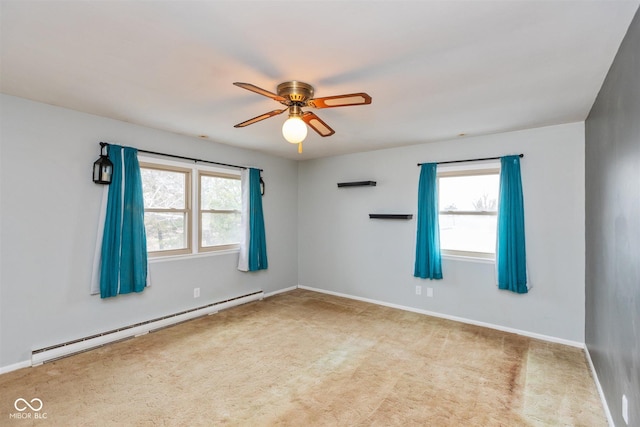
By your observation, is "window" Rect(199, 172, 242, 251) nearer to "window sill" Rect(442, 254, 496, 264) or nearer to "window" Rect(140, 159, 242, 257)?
"window" Rect(140, 159, 242, 257)

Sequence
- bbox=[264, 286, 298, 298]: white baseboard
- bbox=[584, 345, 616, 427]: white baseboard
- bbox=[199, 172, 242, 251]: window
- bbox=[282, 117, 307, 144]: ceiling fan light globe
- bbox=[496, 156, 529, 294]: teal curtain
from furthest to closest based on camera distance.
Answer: bbox=[264, 286, 298, 298]: white baseboard → bbox=[199, 172, 242, 251]: window → bbox=[496, 156, 529, 294]: teal curtain → bbox=[282, 117, 307, 144]: ceiling fan light globe → bbox=[584, 345, 616, 427]: white baseboard

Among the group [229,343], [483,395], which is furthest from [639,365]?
[229,343]

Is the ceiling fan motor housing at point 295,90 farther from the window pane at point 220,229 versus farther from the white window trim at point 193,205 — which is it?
the window pane at point 220,229

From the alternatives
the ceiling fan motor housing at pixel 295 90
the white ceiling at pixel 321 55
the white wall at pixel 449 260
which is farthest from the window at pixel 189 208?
the ceiling fan motor housing at pixel 295 90

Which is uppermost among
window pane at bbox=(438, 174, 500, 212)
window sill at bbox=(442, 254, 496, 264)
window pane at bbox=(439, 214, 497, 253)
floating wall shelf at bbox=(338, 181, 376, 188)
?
floating wall shelf at bbox=(338, 181, 376, 188)

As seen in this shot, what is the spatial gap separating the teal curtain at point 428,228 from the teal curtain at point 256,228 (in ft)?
8.07

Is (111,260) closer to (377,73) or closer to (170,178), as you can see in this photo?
(170,178)

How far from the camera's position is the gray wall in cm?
166

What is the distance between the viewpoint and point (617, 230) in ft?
6.68

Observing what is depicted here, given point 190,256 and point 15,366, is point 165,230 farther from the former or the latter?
point 15,366

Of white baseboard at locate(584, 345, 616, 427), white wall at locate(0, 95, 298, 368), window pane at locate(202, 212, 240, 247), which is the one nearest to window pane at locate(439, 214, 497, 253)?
white baseboard at locate(584, 345, 616, 427)

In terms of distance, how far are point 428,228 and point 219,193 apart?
10.4 feet

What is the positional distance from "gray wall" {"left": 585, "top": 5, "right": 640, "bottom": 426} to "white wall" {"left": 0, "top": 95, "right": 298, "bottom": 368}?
14.5 feet

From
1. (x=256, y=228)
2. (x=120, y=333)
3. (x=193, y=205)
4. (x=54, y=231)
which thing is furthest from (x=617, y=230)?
(x=54, y=231)
